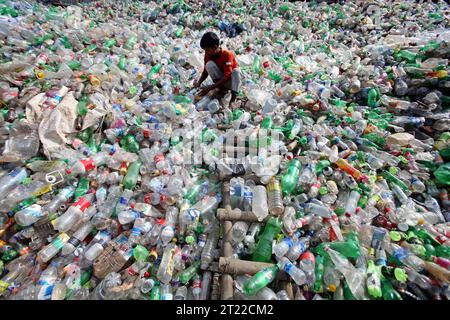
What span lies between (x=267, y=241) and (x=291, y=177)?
773mm

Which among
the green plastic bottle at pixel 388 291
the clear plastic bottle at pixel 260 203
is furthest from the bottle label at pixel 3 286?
the green plastic bottle at pixel 388 291

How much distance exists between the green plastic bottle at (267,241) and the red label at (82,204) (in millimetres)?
1620

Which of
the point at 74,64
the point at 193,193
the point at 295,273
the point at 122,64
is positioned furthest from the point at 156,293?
the point at 74,64

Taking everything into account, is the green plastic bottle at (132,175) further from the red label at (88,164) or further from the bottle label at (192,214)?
the bottle label at (192,214)

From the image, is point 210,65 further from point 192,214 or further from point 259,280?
point 259,280

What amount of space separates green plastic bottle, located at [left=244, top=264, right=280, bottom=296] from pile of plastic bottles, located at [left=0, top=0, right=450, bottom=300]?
0.01 metres

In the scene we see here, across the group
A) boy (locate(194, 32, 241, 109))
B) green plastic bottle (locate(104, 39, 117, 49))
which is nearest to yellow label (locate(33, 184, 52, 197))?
boy (locate(194, 32, 241, 109))

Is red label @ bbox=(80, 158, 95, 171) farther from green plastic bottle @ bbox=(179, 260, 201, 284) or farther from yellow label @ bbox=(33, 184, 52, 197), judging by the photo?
green plastic bottle @ bbox=(179, 260, 201, 284)

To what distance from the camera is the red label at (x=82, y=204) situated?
2467 millimetres

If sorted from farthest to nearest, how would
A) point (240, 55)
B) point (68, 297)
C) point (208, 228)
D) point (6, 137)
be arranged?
point (240, 55) → point (6, 137) → point (208, 228) → point (68, 297)
